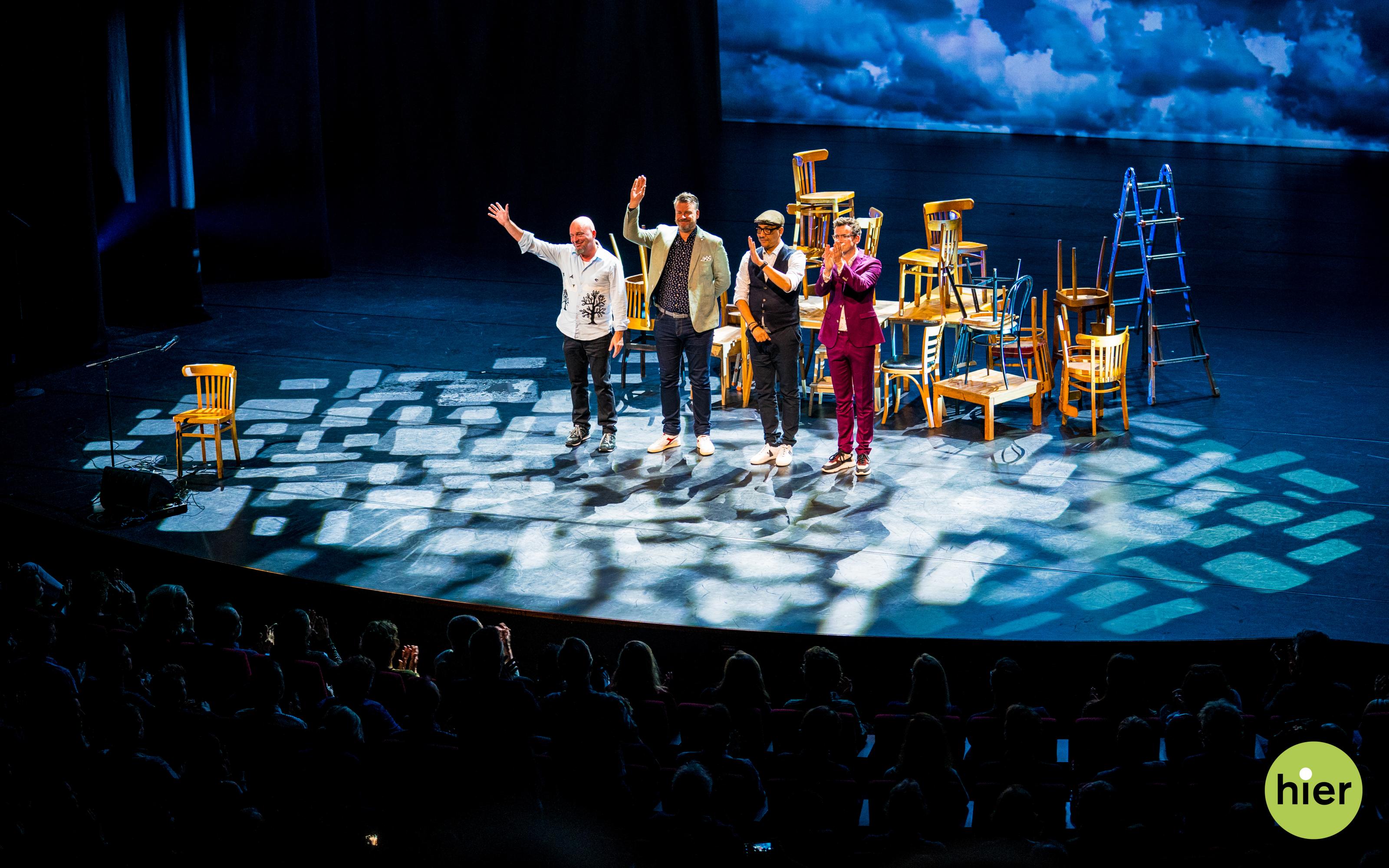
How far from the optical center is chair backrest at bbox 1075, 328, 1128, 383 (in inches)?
265

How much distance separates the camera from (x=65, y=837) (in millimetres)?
3072

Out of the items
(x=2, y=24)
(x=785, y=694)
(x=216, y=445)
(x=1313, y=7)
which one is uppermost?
(x=1313, y=7)

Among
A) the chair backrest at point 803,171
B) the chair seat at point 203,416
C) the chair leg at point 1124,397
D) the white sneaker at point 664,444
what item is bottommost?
the white sneaker at point 664,444

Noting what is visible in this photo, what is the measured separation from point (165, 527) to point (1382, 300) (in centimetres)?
829

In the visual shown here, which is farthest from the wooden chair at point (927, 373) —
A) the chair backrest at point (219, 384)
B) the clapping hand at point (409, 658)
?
the chair backrest at point (219, 384)

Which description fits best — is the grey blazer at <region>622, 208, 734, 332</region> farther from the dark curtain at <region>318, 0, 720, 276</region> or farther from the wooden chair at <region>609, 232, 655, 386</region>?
the dark curtain at <region>318, 0, 720, 276</region>

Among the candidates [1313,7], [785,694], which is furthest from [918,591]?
[1313,7]

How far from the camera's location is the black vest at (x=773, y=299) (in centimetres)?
607

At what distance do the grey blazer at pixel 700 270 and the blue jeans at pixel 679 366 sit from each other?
0.25 ft

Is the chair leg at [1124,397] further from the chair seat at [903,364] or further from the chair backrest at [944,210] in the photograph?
the chair backrest at [944,210]

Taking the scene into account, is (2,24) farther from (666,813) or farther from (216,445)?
(666,813)

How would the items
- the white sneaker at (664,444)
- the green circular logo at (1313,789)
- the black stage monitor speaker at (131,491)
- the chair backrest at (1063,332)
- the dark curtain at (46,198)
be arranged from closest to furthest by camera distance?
the green circular logo at (1313,789) → the black stage monitor speaker at (131,491) → the white sneaker at (664,444) → the chair backrest at (1063,332) → the dark curtain at (46,198)

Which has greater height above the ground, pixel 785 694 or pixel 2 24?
pixel 2 24

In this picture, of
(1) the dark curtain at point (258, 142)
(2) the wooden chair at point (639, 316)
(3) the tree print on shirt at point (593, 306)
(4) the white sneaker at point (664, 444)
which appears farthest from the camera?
(1) the dark curtain at point (258, 142)
